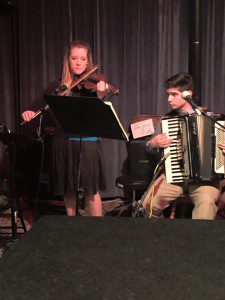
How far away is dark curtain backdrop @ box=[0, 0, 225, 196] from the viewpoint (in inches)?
173

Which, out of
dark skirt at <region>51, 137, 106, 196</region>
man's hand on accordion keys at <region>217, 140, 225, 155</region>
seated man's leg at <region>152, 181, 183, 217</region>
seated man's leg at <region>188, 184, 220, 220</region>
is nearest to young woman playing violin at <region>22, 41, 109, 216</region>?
dark skirt at <region>51, 137, 106, 196</region>

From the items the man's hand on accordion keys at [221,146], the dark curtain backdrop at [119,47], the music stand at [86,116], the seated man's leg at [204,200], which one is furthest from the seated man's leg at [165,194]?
the dark curtain backdrop at [119,47]

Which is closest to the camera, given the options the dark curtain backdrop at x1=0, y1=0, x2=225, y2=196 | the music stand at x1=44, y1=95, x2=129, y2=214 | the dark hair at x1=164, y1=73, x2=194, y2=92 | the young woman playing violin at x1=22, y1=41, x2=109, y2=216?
the music stand at x1=44, y1=95, x2=129, y2=214

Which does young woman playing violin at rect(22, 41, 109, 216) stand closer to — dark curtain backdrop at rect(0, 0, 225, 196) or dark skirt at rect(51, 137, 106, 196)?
dark skirt at rect(51, 137, 106, 196)

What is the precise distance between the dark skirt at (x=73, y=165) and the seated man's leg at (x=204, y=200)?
2.36 ft

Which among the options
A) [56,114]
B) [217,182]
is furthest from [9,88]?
[217,182]

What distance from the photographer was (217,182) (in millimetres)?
2914

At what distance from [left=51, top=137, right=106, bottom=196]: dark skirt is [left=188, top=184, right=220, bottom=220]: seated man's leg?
2.36ft

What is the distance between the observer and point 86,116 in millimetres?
2471

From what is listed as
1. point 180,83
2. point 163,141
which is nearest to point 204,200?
point 163,141

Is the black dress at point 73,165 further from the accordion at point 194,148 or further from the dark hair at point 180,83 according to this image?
the dark hair at point 180,83

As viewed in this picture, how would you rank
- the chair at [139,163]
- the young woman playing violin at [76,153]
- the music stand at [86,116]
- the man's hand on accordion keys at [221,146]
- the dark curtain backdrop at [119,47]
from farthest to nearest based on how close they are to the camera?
the dark curtain backdrop at [119,47] < the chair at [139,163] < the young woman playing violin at [76,153] < the man's hand on accordion keys at [221,146] < the music stand at [86,116]

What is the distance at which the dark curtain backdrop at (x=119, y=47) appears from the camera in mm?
4395

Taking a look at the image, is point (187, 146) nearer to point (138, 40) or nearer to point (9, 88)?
point (138, 40)
